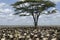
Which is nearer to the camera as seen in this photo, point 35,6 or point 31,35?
point 31,35

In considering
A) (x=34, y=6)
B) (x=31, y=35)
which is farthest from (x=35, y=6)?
(x=31, y=35)

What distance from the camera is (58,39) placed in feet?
13.1

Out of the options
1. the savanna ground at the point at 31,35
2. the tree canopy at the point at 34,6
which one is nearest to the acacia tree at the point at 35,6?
the tree canopy at the point at 34,6

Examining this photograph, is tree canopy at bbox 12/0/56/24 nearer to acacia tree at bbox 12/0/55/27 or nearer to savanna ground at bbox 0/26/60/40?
acacia tree at bbox 12/0/55/27

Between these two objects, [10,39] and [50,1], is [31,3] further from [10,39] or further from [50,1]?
[10,39]

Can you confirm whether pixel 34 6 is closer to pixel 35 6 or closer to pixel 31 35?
pixel 35 6

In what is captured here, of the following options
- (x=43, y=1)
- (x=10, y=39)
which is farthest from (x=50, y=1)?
(x=10, y=39)

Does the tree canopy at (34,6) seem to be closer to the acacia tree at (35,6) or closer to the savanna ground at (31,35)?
the acacia tree at (35,6)

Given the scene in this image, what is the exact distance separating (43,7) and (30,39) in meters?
37.4

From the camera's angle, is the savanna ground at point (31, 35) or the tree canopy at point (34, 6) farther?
the tree canopy at point (34, 6)

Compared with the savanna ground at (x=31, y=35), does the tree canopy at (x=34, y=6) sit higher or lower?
lower

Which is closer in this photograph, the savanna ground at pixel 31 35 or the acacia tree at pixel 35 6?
the savanna ground at pixel 31 35

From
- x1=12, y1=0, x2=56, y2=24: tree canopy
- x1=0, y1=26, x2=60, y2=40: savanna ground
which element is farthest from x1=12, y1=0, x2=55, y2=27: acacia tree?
x1=0, y1=26, x2=60, y2=40: savanna ground

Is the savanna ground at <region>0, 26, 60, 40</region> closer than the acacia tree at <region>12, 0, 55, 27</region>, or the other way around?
the savanna ground at <region>0, 26, 60, 40</region>
